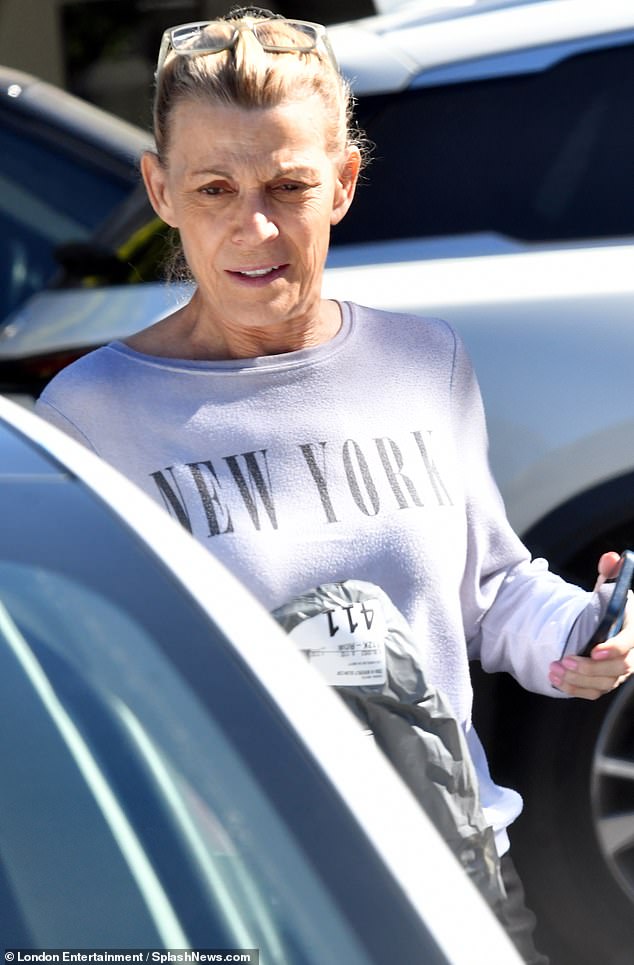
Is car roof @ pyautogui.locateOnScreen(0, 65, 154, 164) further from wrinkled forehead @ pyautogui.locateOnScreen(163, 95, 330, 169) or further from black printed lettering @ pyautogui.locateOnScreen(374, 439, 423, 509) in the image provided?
black printed lettering @ pyautogui.locateOnScreen(374, 439, 423, 509)

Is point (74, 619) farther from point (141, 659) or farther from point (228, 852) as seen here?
point (228, 852)

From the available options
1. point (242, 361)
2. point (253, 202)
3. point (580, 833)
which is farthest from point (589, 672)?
point (580, 833)

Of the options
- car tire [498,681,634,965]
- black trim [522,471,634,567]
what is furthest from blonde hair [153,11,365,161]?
car tire [498,681,634,965]

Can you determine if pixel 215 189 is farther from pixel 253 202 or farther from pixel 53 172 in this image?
A: pixel 53 172

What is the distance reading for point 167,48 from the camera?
170cm

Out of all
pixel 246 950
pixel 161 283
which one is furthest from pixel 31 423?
pixel 161 283

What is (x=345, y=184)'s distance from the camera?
1770 millimetres

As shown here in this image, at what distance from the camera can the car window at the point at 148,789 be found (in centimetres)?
107

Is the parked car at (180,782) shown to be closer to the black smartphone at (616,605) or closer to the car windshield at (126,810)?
the car windshield at (126,810)

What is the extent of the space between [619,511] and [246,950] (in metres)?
1.64

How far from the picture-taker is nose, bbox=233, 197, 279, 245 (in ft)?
5.35

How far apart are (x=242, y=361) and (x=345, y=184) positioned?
0.26m

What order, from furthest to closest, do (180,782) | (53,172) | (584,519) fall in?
(53,172) < (584,519) < (180,782)

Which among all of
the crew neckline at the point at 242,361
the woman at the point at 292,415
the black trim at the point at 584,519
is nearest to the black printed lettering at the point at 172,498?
the woman at the point at 292,415
